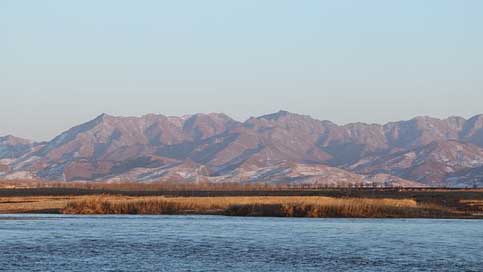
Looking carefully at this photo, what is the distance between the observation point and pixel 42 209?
325 feet

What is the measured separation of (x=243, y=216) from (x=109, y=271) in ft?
144

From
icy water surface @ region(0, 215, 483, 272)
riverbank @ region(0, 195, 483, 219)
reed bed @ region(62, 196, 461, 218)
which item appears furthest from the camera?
riverbank @ region(0, 195, 483, 219)

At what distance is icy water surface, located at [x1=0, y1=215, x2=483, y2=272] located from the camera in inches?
1898

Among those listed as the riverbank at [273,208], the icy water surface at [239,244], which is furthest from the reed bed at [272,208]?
the icy water surface at [239,244]

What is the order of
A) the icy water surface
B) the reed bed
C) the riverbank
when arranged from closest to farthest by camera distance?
the icy water surface, the reed bed, the riverbank

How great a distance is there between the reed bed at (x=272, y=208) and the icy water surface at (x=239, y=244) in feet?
14.3

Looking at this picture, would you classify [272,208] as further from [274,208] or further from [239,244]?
[239,244]

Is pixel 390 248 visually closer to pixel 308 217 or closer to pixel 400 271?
pixel 400 271

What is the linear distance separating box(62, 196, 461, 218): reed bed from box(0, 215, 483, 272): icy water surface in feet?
14.3

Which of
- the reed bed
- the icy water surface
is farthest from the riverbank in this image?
the icy water surface

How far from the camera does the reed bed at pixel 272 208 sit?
86.4m

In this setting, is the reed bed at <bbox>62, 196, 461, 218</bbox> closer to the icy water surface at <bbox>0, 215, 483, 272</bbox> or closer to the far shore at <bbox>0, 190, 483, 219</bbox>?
the far shore at <bbox>0, 190, 483, 219</bbox>

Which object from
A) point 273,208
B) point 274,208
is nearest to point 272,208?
point 273,208

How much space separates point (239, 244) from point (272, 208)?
94.3 ft
